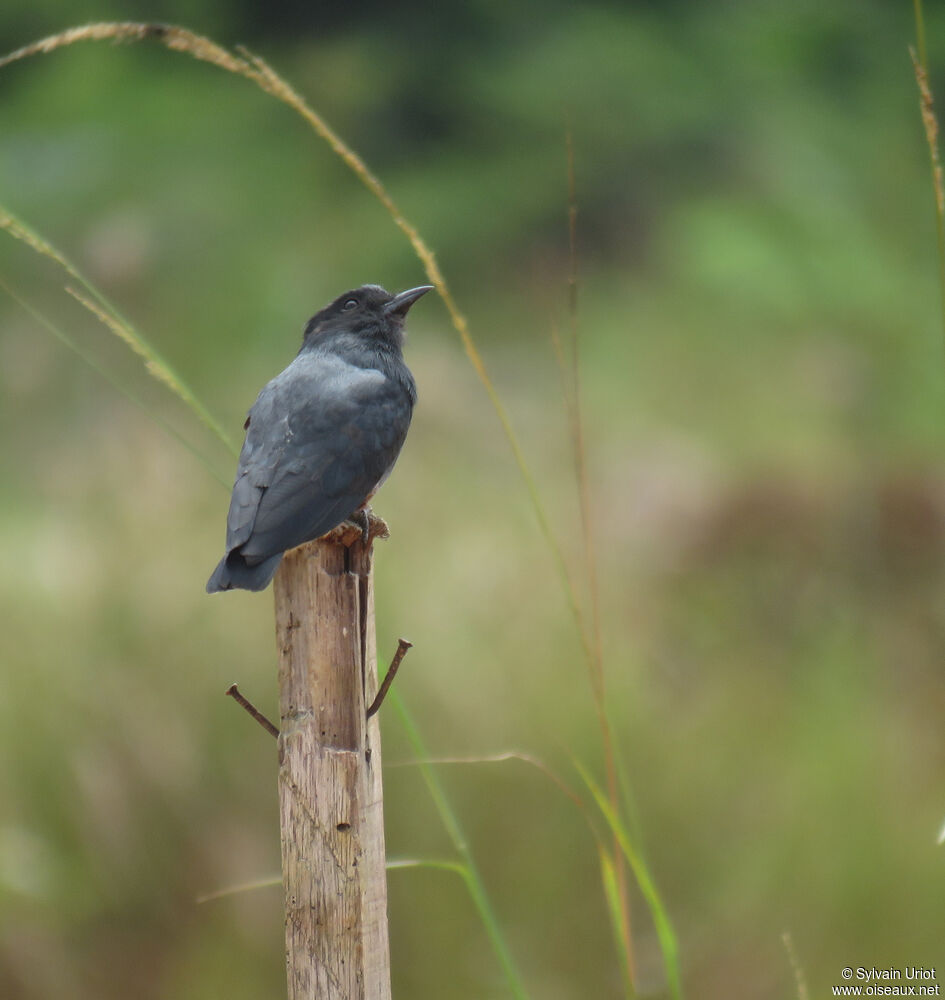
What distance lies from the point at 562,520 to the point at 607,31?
3.86 m

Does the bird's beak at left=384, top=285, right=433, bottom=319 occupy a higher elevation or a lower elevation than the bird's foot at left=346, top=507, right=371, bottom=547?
higher

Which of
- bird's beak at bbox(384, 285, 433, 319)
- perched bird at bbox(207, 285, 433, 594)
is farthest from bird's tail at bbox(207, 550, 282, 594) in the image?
bird's beak at bbox(384, 285, 433, 319)

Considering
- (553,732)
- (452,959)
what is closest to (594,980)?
(452,959)

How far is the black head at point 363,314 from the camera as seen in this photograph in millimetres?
2264

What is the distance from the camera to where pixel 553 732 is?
2.79 m

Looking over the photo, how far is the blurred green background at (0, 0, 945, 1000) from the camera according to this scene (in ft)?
8.63

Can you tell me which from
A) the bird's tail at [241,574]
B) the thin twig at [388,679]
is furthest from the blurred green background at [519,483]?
the thin twig at [388,679]

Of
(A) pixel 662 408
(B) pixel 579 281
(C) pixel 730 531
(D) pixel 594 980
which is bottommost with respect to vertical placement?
(D) pixel 594 980

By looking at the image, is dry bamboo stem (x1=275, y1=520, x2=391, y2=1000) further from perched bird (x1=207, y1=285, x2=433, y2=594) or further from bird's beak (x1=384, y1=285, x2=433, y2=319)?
bird's beak (x1=384, y1=285, x2=433, y2=319)

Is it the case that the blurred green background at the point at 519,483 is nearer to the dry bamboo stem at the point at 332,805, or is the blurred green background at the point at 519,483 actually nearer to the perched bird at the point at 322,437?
the perched bird at the point at 322,437

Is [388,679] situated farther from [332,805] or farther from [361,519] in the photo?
[361,519]

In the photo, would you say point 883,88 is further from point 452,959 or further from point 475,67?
point 452,959

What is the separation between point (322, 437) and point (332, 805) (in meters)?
0.69

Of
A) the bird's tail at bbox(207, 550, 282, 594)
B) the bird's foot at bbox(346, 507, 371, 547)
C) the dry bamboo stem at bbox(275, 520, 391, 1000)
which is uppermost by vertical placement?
the bird's foot at bbox(346, 507, 371, 547)
